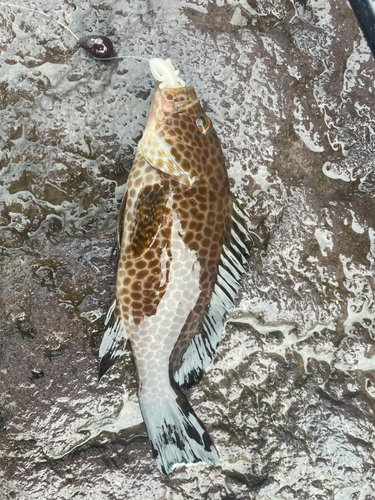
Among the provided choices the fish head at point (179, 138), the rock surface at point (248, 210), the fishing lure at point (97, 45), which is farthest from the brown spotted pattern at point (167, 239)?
the fishing lure at point (97, 45)

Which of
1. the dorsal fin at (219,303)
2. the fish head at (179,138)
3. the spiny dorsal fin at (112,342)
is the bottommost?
the spiny dorsal fin at (112,342)

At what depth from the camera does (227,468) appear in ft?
11.6

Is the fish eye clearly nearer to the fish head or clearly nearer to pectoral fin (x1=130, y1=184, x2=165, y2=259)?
the fish head

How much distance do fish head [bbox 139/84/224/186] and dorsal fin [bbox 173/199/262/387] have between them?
436mm

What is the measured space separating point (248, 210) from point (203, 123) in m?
0.87

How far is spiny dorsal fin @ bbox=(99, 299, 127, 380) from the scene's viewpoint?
3.36 metres

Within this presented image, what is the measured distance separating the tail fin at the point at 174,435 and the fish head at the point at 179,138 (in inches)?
69.6

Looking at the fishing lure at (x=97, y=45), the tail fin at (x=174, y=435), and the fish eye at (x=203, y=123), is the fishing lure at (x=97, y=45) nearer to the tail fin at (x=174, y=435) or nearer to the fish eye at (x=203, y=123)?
the fish eye at (x=203, y=123)

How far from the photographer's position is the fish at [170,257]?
3254 millimetres

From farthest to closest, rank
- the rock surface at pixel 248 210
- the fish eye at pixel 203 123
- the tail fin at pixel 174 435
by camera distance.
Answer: the rock surface at pixel 248 210
the fish eye at pixel 203 123
the tail fin at pixel 174 435

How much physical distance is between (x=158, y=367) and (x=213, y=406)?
2.23 feet

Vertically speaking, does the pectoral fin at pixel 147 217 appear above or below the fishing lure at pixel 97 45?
below

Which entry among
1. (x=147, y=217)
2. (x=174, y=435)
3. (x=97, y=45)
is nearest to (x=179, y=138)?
(x=147, y=217)

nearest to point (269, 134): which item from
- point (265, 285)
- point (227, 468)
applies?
point (265, 285)
